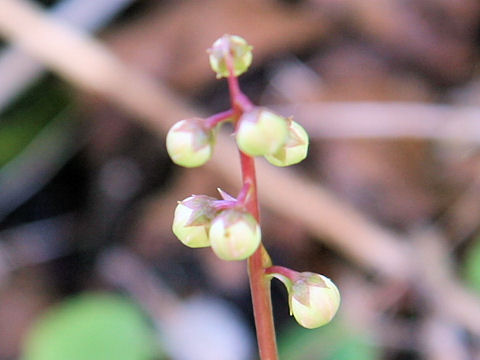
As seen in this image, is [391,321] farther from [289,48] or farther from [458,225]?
[289,48]

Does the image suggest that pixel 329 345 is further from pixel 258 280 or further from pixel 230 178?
pixel 258 280

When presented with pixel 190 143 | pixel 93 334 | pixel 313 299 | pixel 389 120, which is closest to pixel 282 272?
pixel 313 299

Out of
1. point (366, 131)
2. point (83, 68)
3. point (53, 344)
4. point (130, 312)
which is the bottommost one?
point (53, 344)

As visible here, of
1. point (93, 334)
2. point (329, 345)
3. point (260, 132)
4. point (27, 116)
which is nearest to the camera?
point (260, 132)

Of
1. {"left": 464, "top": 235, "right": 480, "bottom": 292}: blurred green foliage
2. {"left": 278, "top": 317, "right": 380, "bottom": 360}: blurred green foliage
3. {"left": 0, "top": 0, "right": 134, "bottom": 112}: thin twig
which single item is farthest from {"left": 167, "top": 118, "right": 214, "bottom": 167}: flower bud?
{"left": 0, "top": 0, "right": 134, "bottom": 112}: thin twig

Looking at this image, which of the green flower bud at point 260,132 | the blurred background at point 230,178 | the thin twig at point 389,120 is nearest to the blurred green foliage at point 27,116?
the blurred background at point 230,178

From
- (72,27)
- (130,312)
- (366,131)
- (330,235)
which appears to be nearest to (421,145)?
(366,131)
